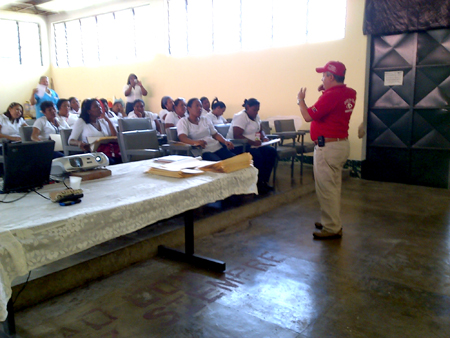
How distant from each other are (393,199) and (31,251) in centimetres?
414

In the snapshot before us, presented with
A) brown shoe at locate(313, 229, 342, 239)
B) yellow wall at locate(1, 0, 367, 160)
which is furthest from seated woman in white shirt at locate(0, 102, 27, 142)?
brown shoe at locate(313, 229, 342, 239)

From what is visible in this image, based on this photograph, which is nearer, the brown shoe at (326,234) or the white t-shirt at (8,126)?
the brown shoe at (326,234)

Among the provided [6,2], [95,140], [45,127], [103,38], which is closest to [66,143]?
[95,140]

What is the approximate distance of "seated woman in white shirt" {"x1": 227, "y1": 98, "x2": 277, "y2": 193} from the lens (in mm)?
4340

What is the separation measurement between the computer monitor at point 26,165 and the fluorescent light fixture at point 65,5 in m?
7.60

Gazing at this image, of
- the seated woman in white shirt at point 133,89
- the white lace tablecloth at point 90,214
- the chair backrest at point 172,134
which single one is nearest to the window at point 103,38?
the seated woman in white shirt at point 133,89

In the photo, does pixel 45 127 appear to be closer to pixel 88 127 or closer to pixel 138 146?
pixel 88 127

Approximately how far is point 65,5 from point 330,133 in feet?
26.3

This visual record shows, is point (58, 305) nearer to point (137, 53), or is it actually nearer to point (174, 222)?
point (174, 222)

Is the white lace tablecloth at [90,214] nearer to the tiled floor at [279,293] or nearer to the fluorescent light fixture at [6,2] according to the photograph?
the tiled floor at [279,293]

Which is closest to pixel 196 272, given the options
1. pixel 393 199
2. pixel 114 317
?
pixel 114 317

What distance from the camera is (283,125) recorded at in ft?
18.5

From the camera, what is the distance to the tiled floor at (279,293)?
1.87 m

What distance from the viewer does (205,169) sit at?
235cm
